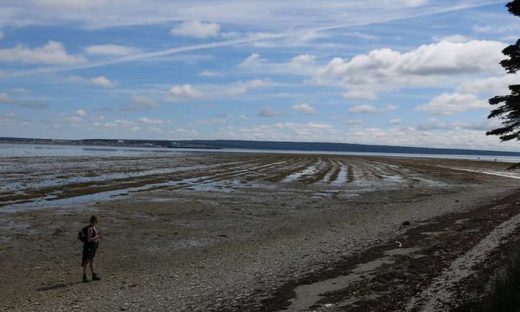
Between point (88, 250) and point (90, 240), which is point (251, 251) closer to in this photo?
point (88, 250)

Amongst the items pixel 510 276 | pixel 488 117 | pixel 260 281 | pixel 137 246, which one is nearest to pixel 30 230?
pixel 137 246

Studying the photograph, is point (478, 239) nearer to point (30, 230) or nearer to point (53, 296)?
point (53, 296)

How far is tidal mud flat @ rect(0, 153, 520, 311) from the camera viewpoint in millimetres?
Result: 11070

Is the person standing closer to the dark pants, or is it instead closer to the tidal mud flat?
the dark pants

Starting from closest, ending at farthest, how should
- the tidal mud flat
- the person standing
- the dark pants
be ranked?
the tidal mud flat
the person standing
the dark pants

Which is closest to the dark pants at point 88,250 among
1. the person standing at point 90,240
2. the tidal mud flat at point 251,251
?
the person standing at point 90,240

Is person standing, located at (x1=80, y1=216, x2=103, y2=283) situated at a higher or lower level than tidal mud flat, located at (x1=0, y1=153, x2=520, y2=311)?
higher

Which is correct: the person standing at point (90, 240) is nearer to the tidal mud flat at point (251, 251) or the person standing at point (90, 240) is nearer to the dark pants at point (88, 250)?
the dark pants at point (88, 250)

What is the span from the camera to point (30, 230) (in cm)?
1969

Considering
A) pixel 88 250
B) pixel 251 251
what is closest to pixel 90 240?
pixel 88 250

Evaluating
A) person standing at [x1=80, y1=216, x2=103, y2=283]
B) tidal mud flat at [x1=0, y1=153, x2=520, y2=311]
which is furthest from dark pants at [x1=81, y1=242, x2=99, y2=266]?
tidal mud flat at [x1=0, y1=153, x2=520, y2=311]

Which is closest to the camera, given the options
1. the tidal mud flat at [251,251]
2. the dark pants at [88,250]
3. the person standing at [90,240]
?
the tidal mud flat at [251,251]

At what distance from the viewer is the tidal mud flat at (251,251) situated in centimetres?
1107

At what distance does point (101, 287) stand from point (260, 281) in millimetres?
3655
